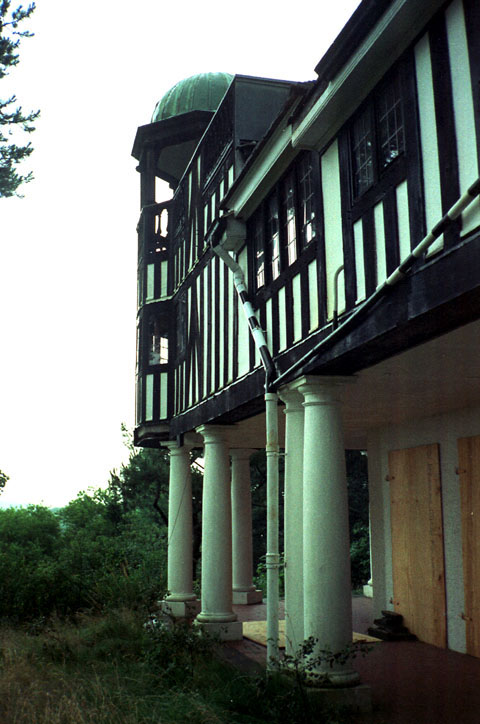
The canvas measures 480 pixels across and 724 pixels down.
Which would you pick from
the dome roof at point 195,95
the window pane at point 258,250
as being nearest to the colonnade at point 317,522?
the window pane at point 258,250

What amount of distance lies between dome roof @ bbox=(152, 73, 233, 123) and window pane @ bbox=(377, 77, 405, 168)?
505 inches

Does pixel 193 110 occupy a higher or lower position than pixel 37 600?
higher

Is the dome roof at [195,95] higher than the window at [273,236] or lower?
higher

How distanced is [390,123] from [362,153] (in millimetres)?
650

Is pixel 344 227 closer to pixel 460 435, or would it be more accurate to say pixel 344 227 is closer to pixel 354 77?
pixel 354 77

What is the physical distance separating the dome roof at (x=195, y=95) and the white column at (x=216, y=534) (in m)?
9.84

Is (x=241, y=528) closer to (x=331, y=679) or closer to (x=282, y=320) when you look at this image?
(x=282, y=320)

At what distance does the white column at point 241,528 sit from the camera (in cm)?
1867

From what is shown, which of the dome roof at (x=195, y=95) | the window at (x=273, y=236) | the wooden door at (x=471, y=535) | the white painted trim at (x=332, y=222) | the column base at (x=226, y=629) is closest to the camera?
the white painted trim at (x=332, y=222)

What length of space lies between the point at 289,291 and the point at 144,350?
354 inches

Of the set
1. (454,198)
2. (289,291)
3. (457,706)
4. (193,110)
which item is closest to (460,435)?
(289,291)

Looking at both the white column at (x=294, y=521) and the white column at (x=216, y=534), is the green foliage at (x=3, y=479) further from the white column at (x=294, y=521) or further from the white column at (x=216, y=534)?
the white column at (x=294, y=521)

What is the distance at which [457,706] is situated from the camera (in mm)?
7605

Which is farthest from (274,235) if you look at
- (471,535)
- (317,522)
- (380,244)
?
(471,535)
